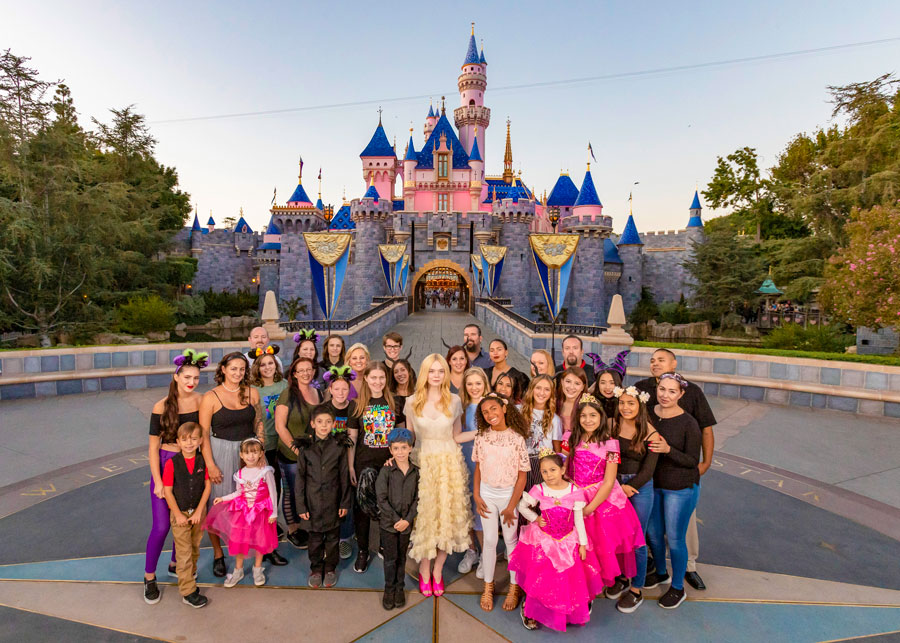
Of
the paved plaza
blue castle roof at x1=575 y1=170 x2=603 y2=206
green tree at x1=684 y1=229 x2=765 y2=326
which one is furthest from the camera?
blue castle roof at x1=575 y1=170 x2=603 y2=206

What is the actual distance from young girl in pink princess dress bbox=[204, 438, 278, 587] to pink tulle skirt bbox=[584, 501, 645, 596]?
89.2 inches

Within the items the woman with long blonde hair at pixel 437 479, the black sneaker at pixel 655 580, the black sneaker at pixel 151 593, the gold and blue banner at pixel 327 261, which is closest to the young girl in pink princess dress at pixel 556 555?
the woman with long blonde hair at pixel 437 479

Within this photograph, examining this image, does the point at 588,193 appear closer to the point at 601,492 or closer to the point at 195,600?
the point at 601,492

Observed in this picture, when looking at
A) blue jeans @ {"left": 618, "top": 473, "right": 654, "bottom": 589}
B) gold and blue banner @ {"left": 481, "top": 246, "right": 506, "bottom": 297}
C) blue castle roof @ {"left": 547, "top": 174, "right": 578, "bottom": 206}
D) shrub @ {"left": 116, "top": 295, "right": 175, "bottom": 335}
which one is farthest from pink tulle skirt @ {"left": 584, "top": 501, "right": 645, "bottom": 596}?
blue castle roof @ {"left": 547, "top": 174, "right": 578, "bottom": 206}

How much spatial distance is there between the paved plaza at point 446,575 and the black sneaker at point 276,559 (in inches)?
2.6

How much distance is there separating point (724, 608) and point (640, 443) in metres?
1.35

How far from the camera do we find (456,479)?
123 inches

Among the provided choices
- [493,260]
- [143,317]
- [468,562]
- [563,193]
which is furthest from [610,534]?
[563,193]

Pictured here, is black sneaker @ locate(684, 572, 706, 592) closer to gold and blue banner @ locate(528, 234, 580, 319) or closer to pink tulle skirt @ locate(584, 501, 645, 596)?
pink tulle skirt @ locate(584, 501, 645, 596)

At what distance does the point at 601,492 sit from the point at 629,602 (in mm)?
876

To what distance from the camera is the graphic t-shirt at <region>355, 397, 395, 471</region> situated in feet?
11.0

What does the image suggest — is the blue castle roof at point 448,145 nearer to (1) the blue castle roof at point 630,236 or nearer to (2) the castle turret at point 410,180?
(2) the castle turret at point 410,180

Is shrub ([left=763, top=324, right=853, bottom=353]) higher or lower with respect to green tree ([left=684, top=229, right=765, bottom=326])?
lower

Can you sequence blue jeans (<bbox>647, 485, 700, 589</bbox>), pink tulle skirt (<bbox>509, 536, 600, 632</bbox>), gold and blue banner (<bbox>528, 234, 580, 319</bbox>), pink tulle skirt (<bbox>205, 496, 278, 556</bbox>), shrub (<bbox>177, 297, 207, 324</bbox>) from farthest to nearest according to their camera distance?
shrub (<bbox>177, 297, 207, 324</bbox>) → gold and blue banner (<bbox>528, 234, 580, 319</bbox>) → pink tulle skirt (<bbox>205, 496, 278, 556</bbox>) → blue jeans (<bbox>647, 485, 700, 589</bbox>) → pink tulle skirt (<bbox>509, 536, 600, 632</bbox>)
